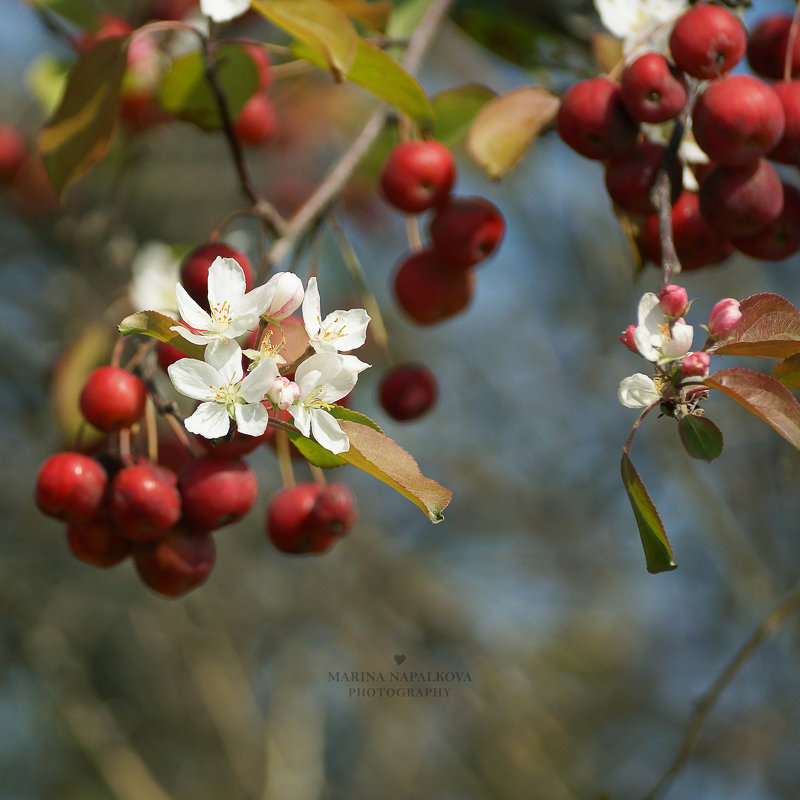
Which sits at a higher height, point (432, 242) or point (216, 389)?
point (216, 389)

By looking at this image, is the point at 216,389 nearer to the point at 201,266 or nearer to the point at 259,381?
the point at 259,381

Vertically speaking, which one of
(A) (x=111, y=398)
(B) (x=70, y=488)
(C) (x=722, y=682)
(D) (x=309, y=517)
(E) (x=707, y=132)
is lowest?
(C) (x=722, y=682)

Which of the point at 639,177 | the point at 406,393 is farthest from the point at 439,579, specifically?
the point at 639,177

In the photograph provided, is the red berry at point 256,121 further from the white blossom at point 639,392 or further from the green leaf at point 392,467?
the white blossom at point 639,392

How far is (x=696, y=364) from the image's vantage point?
34.0 inches

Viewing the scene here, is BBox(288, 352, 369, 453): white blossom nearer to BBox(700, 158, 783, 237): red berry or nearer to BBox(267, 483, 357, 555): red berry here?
BBox(267, 483, 357, 555): red berry

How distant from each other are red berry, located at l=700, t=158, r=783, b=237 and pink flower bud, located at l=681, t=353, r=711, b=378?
36cm

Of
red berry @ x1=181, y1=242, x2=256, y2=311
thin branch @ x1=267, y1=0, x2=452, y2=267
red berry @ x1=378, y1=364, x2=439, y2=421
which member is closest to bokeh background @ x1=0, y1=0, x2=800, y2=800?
thin branch @ x1=267, y1=0, x2=452, y2=267

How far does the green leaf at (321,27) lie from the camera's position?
119 centimetres

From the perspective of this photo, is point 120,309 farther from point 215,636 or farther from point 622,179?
point 215,636

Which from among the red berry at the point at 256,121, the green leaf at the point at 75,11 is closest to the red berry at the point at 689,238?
the red berry at the point at 256,121

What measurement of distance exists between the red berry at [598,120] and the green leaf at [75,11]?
4.04ft

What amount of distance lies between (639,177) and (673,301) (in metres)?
0.37

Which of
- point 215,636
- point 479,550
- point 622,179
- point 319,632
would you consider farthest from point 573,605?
point 622,179
